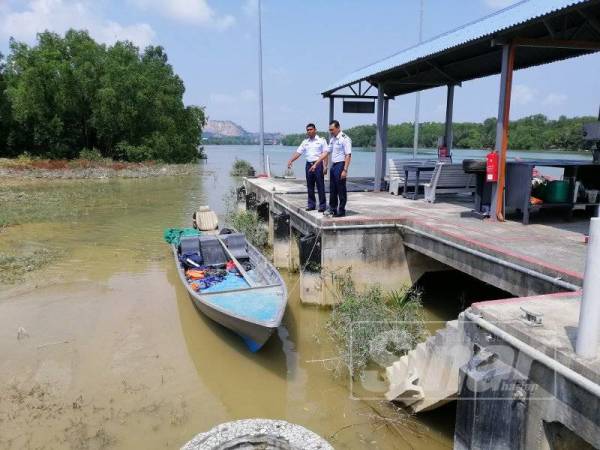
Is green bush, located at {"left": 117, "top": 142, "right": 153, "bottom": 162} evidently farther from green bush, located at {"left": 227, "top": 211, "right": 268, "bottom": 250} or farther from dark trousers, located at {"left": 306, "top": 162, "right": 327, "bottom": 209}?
dark trousers, located at {"left": 306, "top": 162, "right": 327, "bottom": 209}

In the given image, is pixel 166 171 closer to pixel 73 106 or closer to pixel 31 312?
pixel 73 106

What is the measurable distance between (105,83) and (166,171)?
933 cm

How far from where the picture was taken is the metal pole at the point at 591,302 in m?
2.80

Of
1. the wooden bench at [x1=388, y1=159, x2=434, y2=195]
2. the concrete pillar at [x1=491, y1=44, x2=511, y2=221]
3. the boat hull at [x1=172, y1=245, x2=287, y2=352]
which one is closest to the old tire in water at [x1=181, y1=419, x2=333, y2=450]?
the boat hull at [x1=172, y1=245, x2=287, y2=352]

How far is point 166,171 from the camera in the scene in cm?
3581

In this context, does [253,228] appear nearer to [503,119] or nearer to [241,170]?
[503,119]

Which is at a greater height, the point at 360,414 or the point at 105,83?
the point at 105,83

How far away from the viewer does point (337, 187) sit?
25.7ft

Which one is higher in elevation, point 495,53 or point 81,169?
point 495,53

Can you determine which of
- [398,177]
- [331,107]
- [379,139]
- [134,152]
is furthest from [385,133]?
[134,152]

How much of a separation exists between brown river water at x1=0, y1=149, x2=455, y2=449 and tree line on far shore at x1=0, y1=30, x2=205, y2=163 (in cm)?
3091

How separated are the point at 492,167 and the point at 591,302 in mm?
4981

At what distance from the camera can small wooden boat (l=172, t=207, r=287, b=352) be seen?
585cm

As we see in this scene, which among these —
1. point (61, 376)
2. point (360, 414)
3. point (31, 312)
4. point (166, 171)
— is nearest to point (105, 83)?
point (166, 171)
